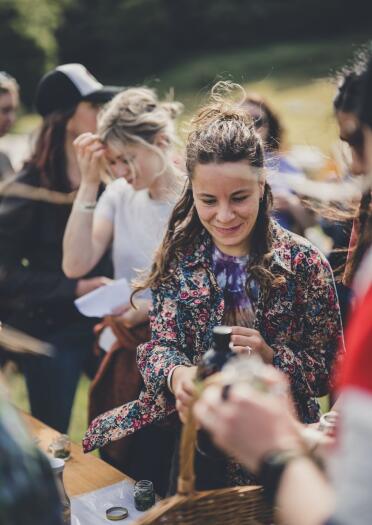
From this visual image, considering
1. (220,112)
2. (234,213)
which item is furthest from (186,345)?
(220,112)

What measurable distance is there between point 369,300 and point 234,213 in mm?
1050

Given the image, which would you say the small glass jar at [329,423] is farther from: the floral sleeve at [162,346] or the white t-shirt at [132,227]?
the white t-shirt at [132,227]

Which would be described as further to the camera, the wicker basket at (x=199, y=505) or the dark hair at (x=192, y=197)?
the dark hair at (x=192, y=197)

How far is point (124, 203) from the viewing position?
3.13 metres

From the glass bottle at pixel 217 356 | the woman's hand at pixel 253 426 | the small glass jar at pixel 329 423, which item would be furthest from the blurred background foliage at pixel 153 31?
the woman's hand at pixel 253 426

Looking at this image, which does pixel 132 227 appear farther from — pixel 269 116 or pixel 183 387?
pixel 183 387

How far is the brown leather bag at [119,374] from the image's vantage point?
2.80m

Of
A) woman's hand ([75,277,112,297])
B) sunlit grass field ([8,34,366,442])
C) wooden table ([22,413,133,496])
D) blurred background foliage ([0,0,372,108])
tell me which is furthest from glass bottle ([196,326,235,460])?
blurred background foliage ([0,0,372,108])

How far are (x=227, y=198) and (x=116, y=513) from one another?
984 millimetres

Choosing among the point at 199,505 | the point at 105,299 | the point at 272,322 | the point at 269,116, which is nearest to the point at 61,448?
the point at 105,299

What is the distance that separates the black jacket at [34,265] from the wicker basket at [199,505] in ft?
5.32

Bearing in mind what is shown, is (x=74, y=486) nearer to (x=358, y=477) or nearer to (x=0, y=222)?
(x=0, y=222)

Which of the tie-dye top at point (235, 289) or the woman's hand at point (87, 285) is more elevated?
the tie-dye top at point (235, 289)

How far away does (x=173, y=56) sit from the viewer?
24.3 meters
